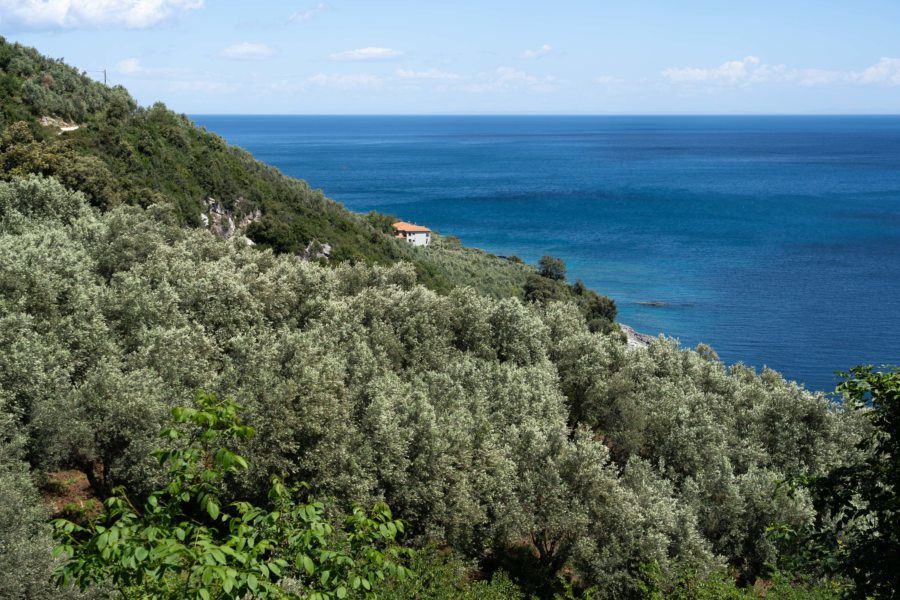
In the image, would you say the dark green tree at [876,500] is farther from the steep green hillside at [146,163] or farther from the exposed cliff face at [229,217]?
the exposed cliff face at [229,217]

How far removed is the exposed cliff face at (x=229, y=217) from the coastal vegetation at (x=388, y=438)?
1688 cm

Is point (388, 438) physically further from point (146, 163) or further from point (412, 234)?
point (412, 234)

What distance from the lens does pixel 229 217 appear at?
218 ft

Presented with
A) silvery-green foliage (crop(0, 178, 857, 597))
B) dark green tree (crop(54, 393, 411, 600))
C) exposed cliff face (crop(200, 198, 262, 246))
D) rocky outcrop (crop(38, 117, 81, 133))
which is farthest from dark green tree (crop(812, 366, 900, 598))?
rocky outcrop (crop(38, 117, 81, 133))

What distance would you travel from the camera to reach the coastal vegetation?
514 inches

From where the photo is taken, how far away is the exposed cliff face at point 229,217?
2510 inches

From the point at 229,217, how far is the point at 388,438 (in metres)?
46.9

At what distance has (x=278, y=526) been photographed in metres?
10.1

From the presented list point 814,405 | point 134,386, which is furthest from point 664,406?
point 134,386

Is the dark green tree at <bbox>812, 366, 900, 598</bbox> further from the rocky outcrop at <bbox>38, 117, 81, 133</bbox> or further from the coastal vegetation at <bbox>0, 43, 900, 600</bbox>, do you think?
the rocky outcrop at <bbox>38, 117, 81, 133</bbox>

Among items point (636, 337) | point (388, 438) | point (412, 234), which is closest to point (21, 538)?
point (388, 438)

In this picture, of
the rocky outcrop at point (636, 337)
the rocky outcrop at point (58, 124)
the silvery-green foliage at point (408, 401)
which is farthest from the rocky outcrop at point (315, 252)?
the rocky outcrop at point (636, 337)

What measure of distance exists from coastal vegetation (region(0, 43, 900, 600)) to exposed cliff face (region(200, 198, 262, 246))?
1688cm

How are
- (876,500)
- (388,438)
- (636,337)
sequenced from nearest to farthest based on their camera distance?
1. (876,500)
2. (388,438)
3. (636,337)
